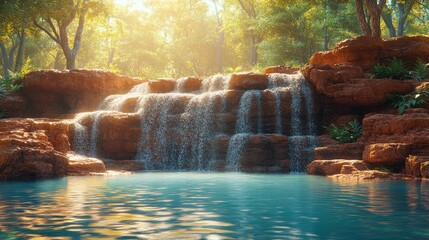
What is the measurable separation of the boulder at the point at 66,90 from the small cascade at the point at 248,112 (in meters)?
9.93

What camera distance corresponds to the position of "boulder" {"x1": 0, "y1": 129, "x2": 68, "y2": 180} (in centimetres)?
1470

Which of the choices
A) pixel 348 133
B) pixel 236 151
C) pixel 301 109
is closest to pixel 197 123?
pixel 236 151

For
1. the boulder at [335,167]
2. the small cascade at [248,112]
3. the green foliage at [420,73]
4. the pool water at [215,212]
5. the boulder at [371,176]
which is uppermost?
the green foliage at [420,73]

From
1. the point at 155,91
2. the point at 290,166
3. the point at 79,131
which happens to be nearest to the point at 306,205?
the point at 290,166

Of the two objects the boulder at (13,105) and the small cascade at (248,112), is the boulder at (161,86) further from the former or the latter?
the boulder at (13,105)

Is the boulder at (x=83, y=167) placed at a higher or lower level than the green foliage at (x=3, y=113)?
lower

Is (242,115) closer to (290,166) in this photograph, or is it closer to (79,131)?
(290,166)

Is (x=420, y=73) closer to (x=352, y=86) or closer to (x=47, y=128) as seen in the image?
(x=352, y=86)

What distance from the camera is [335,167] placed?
53.2 ft

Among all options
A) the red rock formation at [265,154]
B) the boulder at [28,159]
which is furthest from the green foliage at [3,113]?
the red rock formation at [265,154]

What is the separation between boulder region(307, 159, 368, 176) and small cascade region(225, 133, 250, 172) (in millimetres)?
3526

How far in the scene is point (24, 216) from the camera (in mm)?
7383

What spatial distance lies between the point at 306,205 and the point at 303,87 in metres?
16.3

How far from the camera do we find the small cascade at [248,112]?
2303cm
